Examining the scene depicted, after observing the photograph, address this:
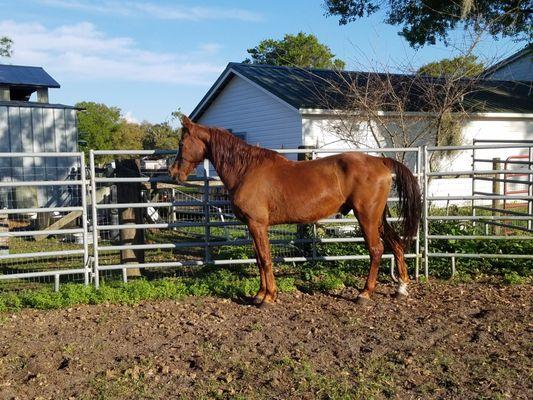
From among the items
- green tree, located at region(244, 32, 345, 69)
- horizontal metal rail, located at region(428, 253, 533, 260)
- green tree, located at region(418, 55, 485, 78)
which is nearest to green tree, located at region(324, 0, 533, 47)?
green tree, located at region(418, 55, 485, 78)

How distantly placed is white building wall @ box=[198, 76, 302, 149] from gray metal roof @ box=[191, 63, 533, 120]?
1.00ft

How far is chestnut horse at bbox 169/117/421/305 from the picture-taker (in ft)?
19.1

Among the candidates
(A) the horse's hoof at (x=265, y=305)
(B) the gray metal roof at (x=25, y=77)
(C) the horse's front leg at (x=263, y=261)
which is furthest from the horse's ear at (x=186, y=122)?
(B) the gray metal roof at (x=25, y=77)

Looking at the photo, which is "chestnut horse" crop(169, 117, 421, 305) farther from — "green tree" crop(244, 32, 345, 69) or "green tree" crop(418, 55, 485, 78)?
"green tree" crop(244, 32, 345, 69)

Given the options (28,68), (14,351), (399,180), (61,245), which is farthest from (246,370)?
(28,68)

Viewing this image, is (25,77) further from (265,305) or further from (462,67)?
(265,305)

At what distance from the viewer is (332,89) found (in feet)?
49.5

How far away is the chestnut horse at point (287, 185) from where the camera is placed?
19.1 ft

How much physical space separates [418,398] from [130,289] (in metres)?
3.80

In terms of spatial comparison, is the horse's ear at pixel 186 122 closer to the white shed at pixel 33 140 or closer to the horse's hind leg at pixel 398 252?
the horse's hind leg at pixel 398 252

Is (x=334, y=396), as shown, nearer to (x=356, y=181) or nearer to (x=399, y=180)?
(x=356, y=181)

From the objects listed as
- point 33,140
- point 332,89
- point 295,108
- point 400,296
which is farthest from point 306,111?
point 400,296

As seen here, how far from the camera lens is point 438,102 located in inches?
527

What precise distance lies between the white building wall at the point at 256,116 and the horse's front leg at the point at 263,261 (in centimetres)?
909
